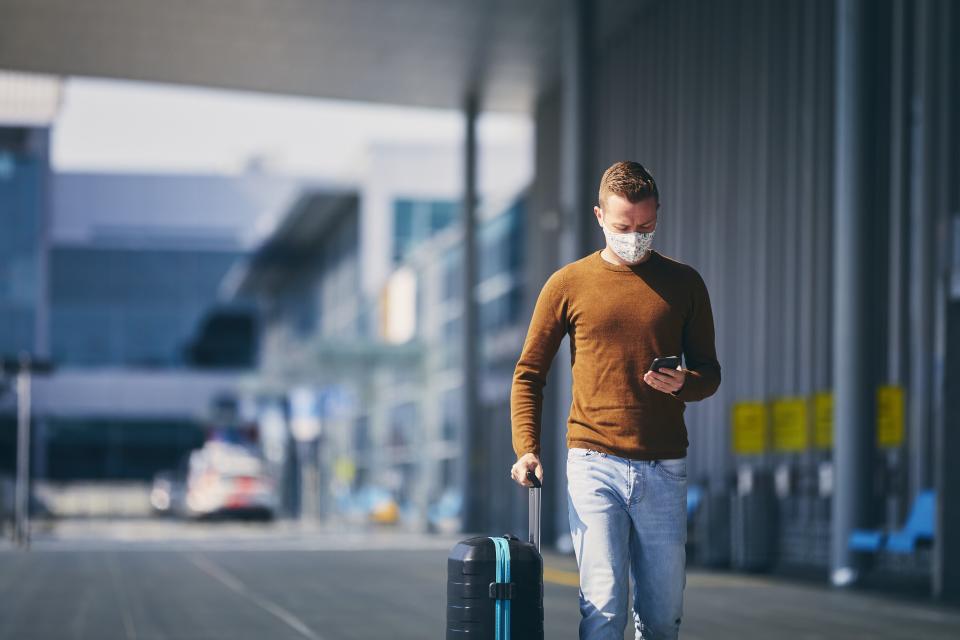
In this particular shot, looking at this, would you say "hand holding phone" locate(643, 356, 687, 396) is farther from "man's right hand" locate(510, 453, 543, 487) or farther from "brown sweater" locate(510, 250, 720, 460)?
"man's right hand" locate(510, 453, 543, 487)

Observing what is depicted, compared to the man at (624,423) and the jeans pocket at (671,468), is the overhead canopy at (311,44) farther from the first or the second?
the jeans pocket at (671,468)

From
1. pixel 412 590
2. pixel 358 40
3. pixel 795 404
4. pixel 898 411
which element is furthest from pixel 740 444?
pixel 358 40

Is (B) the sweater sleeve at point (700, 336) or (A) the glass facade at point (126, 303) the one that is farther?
(A) the glass facade at point (126, 303)

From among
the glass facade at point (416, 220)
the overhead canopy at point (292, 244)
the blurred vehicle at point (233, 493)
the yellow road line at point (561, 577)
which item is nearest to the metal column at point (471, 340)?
the blurred vehicle at point (233, 493)

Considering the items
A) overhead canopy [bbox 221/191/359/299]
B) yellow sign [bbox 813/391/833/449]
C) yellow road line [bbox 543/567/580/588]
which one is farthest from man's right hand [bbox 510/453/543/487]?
overhead canopy [bbox 221/191/359/299]

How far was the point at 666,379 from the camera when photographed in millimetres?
5031

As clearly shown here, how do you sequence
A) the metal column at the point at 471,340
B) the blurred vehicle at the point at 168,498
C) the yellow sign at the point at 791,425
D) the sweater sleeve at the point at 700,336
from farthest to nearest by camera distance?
1. the blurred vehicle at the point at 168,498
2. the metal column at the point at 471,340
3. the yellow sign at the point at 791,425
4. the sweater sleeve at the point at 700,336

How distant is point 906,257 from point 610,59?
34.7ft

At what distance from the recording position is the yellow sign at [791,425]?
2005 centimetres

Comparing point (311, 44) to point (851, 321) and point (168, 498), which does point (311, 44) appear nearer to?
point (851, 321)

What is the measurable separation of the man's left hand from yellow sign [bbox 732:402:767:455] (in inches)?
651

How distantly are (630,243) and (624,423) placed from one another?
1.83ft

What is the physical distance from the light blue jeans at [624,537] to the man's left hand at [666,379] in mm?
260

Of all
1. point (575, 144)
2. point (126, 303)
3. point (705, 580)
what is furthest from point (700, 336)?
point (126, 303)
